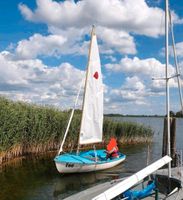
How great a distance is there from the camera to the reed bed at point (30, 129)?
75.7 ft

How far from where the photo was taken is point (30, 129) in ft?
88.6

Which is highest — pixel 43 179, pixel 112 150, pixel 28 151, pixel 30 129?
pixel 30 129

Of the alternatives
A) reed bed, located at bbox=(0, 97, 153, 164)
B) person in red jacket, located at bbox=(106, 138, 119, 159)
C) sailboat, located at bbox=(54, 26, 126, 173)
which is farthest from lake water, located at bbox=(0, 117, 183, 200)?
reed bed, located at bbox=(0, 97, 153, 164)

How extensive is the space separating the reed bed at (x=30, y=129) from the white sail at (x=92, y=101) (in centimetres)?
535

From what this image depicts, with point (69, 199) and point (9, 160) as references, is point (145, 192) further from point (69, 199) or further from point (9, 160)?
point (9, 160)

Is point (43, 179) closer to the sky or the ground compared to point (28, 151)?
closer to the ground

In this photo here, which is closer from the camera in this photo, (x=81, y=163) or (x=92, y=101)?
(x=81, y=163)

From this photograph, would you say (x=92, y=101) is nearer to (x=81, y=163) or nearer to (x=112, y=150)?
(x=112, y=150)

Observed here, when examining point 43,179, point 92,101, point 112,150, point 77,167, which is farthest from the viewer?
point 112,150

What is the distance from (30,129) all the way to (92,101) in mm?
7143

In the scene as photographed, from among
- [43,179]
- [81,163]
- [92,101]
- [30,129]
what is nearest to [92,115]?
[92,101]

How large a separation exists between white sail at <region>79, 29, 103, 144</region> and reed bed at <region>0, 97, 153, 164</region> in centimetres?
535

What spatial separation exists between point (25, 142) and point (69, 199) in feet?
50.4

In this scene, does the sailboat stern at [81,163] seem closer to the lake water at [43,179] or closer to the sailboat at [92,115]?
the sailboat at [92,115]
